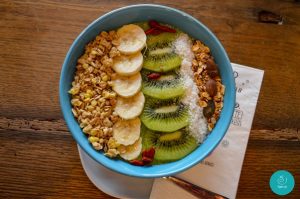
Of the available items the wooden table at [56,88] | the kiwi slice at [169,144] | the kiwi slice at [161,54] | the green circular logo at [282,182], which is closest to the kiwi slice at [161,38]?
the kiwi slice at [161,54]

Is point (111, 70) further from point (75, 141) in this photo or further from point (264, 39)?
point (264, 39)

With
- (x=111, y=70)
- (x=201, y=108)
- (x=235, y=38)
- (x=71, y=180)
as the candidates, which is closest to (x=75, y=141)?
(x=71, y=180)

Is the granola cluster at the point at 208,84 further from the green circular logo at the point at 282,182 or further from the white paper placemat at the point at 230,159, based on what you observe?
the green circular logo at the point at 282,182

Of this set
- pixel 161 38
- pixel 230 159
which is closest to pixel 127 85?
pixel 161 38

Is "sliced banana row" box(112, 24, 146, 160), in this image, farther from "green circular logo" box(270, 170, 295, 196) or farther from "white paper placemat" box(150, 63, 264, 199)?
"green circular logo" box(270, 170, 295, 196)

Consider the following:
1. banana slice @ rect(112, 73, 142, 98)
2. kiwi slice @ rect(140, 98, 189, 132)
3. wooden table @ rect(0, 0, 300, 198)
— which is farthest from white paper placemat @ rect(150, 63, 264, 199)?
banana slice @ rect(112, 73, 142, 98)

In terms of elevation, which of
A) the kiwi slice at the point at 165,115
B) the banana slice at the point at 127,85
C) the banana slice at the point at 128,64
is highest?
the banana slice at the point at 128,64

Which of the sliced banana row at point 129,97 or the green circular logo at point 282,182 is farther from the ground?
the sliced banana row at point 129,97
